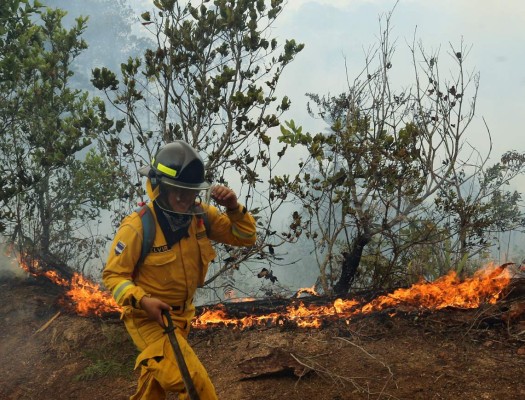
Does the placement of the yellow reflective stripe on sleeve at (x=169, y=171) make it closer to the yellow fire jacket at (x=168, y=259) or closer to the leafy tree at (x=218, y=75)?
the yellow fire jacket at (x=168, y=259)

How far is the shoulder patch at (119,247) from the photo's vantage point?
9.83 feet

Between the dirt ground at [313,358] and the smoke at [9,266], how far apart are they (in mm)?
1693

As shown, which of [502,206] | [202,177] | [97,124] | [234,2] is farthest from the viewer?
[502,206]

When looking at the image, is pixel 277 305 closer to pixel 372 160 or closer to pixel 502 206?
pixel 372 160

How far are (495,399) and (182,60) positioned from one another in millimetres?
5540

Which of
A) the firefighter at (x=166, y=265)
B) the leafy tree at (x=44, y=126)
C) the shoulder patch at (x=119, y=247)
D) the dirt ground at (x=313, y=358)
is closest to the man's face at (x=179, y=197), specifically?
the firefighter at (x=166, y=265)

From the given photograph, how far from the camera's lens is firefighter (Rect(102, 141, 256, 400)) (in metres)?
2.96

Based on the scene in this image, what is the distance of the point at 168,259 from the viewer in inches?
124

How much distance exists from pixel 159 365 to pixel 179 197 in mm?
1164

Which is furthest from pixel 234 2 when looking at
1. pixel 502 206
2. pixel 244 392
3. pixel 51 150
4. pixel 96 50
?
pixel 96 50

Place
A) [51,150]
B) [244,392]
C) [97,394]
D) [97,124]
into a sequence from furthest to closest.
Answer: [51,150], [97,124], [97,394], [244,392]

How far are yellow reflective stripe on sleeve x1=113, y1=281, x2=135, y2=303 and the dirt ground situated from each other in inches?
76.5

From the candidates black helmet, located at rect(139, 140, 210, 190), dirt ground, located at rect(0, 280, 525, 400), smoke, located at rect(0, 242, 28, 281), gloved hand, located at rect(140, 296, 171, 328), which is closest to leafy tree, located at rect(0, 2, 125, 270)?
smoke, located at rect(0, 242, 28, 281)

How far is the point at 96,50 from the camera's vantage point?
88.2m
